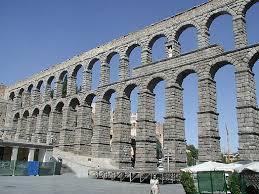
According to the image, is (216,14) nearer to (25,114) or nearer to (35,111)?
(35,111)

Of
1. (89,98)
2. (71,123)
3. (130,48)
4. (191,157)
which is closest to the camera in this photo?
(130,48)

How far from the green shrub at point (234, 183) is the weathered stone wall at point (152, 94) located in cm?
992

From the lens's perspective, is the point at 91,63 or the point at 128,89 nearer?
the point at 128,89

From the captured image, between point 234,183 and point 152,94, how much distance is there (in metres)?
19.4

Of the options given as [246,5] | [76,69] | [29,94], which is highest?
[246,5]

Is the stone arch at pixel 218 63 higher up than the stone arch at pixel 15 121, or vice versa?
the stone arch at pixel 218 63

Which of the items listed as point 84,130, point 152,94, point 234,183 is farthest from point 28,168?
point 234,183

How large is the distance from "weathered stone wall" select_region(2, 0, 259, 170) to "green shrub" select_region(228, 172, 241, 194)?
9.92 meters

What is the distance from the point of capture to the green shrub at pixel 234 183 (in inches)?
559

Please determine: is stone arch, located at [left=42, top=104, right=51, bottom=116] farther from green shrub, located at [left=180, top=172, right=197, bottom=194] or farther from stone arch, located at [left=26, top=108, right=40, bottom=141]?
green shrub, located at [left=180, top=172, right=197, bottom=194]

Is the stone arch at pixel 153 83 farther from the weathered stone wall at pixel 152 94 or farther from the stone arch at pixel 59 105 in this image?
the stone arch at pixel 59 105

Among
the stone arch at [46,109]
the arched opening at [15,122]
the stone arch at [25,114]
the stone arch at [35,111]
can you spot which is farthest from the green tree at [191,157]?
the arched opening at [15,122]

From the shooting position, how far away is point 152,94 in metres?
33.0

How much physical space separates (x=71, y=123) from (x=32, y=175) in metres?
13.7
